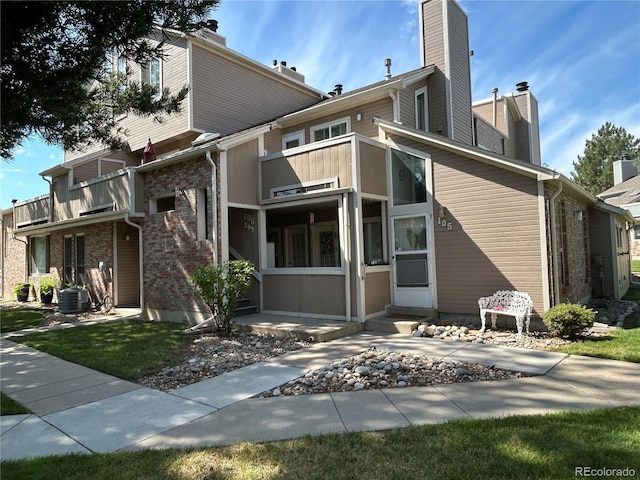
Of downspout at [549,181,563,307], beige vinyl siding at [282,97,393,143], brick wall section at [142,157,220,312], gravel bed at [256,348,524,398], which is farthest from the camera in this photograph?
beige vinyl siding at [282,97,393,143]

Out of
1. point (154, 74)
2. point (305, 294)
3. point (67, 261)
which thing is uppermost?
point (154, 74)

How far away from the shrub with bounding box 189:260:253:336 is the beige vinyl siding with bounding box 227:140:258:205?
2077 millimetres

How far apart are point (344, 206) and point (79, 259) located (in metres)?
11.7

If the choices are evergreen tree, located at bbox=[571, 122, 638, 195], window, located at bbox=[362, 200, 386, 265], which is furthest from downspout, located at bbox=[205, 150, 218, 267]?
evergreen tree, located at bbox=[571, 122, 638, 195]

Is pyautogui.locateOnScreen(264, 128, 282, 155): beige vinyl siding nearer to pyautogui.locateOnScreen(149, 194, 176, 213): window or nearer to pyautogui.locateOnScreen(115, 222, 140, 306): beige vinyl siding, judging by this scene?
pyautogui.locateOnScreen(149, 194, 176, 213): window

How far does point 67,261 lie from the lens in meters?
15.8

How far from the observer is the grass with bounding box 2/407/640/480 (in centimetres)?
302

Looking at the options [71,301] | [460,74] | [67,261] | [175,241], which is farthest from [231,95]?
[67,261]

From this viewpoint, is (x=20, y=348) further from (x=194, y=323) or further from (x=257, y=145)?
(x=257, y=145)

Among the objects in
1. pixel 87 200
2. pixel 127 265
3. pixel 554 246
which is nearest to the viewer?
pixel 554 246

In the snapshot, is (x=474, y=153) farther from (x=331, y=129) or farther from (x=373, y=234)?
(x=331, y=129)

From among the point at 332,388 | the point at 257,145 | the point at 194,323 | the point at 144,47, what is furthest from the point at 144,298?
the point at 332,388

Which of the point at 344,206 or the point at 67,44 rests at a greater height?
the point at 67,44

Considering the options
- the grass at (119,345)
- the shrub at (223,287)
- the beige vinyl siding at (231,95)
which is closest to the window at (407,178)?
the shrub at (223,287)
